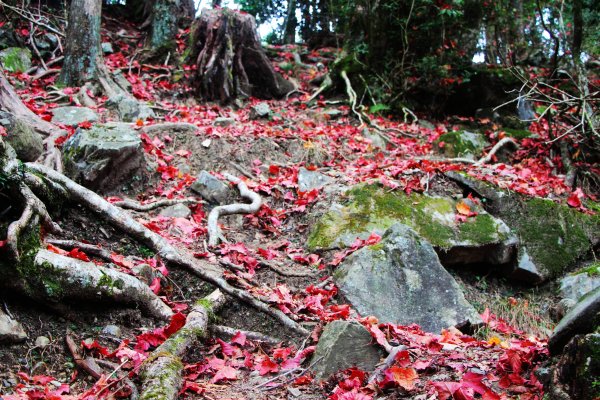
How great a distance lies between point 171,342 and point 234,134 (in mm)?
5203

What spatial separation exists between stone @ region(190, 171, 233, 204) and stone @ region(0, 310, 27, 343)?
11.5ft

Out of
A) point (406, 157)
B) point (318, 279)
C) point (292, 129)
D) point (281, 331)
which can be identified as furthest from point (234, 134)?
point (281, 331)

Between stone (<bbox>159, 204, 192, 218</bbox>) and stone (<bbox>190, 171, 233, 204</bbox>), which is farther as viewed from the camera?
stone (<bbox>190, 171, 233, 204</bbox>)

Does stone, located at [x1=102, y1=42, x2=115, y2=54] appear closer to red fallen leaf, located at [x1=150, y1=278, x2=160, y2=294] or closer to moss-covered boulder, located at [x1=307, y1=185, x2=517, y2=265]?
moss-covered boulder, located at [x1=307, y1=185, x2=517, y2=265]

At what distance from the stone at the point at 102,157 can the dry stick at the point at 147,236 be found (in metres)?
1.06

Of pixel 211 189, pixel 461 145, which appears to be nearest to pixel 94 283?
pixel 211 189

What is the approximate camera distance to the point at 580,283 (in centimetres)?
552

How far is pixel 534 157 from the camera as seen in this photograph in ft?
29.0

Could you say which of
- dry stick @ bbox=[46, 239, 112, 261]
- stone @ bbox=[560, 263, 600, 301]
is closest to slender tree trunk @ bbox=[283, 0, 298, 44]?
stone @ bbox=[560, 263, 600, 301]

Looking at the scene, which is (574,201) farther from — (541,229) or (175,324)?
(175,324)

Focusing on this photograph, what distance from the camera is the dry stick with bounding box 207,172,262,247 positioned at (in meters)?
5.09

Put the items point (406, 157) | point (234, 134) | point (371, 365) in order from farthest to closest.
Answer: point (406, 157)
point (234, 134)
point (371, 365)

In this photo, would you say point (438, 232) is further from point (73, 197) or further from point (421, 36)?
point (421, 36)

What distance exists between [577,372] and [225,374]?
2.04m
